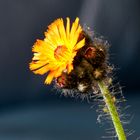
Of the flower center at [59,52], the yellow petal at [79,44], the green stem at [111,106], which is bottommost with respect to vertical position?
the green stem at [111,106]

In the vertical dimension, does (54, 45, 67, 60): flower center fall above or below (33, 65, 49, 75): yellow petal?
above

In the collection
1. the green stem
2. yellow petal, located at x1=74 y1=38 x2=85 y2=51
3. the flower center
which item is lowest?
the green stem

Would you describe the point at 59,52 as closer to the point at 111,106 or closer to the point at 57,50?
the point at 57,50

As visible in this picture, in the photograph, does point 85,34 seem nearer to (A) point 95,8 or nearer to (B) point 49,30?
(B) point 49,30

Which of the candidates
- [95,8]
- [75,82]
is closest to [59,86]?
[75,82]

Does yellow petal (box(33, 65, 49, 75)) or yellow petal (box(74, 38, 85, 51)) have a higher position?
yellow petal (box(74, 38, 85, 51))
